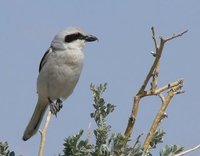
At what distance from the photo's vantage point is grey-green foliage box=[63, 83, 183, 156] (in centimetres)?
257

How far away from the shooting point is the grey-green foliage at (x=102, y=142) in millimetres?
2570

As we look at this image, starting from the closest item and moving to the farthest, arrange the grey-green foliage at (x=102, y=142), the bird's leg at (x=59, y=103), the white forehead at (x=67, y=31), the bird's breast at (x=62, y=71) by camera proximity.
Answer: the grey-green foliage at (x=102, y=142), the bird's breast at (x=62, y=71), the white forehead at (x=67, y=31), the bird's leg at (x=59, y=103)

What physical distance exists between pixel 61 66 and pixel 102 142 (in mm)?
3306

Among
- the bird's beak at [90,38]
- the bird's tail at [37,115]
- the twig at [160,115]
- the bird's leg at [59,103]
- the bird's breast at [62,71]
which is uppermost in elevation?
the bird's beak at [90,38]

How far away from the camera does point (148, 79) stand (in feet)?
9.18

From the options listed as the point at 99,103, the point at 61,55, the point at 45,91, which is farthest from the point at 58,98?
the point at 99,103

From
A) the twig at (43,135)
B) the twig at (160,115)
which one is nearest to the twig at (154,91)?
the twig at (160,115)

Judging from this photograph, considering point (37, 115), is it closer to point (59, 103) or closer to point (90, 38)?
point (59, 103)

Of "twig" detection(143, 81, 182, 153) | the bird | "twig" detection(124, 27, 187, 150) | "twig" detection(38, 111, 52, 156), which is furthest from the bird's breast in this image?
"twig" detection(143, 81, 182, 153)

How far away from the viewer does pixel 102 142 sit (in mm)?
2721

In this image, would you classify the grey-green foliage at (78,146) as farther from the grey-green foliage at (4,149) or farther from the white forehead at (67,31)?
the white forehead at (67,31)

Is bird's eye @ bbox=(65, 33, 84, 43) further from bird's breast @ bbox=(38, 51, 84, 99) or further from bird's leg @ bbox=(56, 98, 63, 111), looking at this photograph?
bird's leg @ bbox=(56, 98, 63, 111)

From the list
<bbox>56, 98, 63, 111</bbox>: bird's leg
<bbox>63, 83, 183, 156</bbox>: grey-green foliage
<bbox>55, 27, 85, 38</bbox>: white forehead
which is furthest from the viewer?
<bbox>56, 98, 63, 111</bbox>: bird's leg

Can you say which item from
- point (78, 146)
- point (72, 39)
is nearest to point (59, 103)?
point (72, 39)
